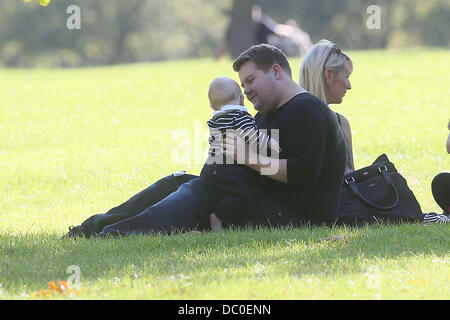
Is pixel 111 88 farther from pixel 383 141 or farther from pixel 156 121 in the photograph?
pixel 383 141

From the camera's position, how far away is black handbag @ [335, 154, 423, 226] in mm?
6586

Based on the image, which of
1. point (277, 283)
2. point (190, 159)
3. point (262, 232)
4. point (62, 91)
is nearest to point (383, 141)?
point (190, 159)

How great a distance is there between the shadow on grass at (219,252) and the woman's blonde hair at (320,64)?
120cm

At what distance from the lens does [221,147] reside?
6145mm

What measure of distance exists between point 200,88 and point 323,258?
16581 mm

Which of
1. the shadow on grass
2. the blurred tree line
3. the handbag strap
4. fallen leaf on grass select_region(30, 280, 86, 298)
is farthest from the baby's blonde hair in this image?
the blurred tree line

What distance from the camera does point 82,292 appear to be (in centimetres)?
475

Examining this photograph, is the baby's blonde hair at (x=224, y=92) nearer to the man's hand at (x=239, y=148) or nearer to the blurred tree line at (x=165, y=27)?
the man's hand at (x=239, y=148)

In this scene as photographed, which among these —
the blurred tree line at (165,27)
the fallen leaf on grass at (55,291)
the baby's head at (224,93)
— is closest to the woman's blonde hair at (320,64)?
the baby's head at (224,93)

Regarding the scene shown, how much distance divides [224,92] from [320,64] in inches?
41.1

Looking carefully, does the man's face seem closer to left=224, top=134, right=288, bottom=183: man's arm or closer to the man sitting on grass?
the man sitting on grass

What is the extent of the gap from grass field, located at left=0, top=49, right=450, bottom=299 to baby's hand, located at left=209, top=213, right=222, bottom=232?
24 cm

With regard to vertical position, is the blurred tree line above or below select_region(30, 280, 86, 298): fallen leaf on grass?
above

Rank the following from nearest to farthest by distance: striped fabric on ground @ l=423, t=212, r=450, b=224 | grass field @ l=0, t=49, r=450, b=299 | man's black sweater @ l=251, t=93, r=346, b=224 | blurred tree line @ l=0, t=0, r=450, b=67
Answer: grass field @ l=0, t=49, r=450, b=299, man's black sweater @ l=251, t=93, r=346, b=224, striped fabric on ground @ l=423, t=212, r=450, b=224, blurred tree line @ l=0, t=0, r=450, b=67
